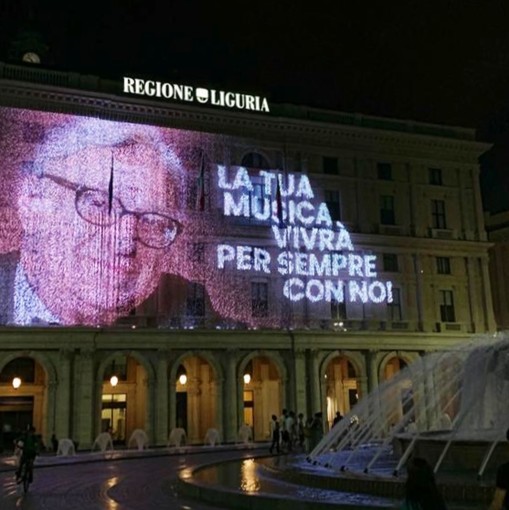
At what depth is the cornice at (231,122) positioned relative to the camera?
38812mm

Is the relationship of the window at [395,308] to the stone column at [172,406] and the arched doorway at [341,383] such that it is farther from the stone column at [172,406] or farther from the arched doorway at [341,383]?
the stone column at [172,406]

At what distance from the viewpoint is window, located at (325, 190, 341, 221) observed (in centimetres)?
4502

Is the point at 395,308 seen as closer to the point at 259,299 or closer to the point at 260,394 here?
the point at 259,299

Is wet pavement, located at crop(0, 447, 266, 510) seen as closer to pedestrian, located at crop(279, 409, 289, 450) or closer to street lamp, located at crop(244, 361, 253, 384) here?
pedestrian, located at crop(279, 409, 289, 450)

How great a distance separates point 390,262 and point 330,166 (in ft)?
24.5

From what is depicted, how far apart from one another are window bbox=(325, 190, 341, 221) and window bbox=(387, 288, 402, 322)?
6.10m

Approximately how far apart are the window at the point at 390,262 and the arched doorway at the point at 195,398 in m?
13.2

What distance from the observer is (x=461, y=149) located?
49.4 meters

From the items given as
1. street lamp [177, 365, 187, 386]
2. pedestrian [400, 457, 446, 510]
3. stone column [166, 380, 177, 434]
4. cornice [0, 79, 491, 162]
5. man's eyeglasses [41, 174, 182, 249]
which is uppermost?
cornice [0, 79, 491, 162]

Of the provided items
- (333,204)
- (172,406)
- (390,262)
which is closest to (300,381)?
(172,406)

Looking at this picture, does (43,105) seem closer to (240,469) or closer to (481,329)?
(240,469)

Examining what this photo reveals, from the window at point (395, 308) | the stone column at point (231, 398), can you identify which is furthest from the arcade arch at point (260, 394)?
the window at point (395, 308)

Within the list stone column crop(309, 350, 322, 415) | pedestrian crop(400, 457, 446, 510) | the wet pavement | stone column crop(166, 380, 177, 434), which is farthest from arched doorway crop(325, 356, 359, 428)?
pedestrian crop(400, 457, 446, 510)

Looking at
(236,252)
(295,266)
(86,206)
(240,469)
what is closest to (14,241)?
(86,206)
